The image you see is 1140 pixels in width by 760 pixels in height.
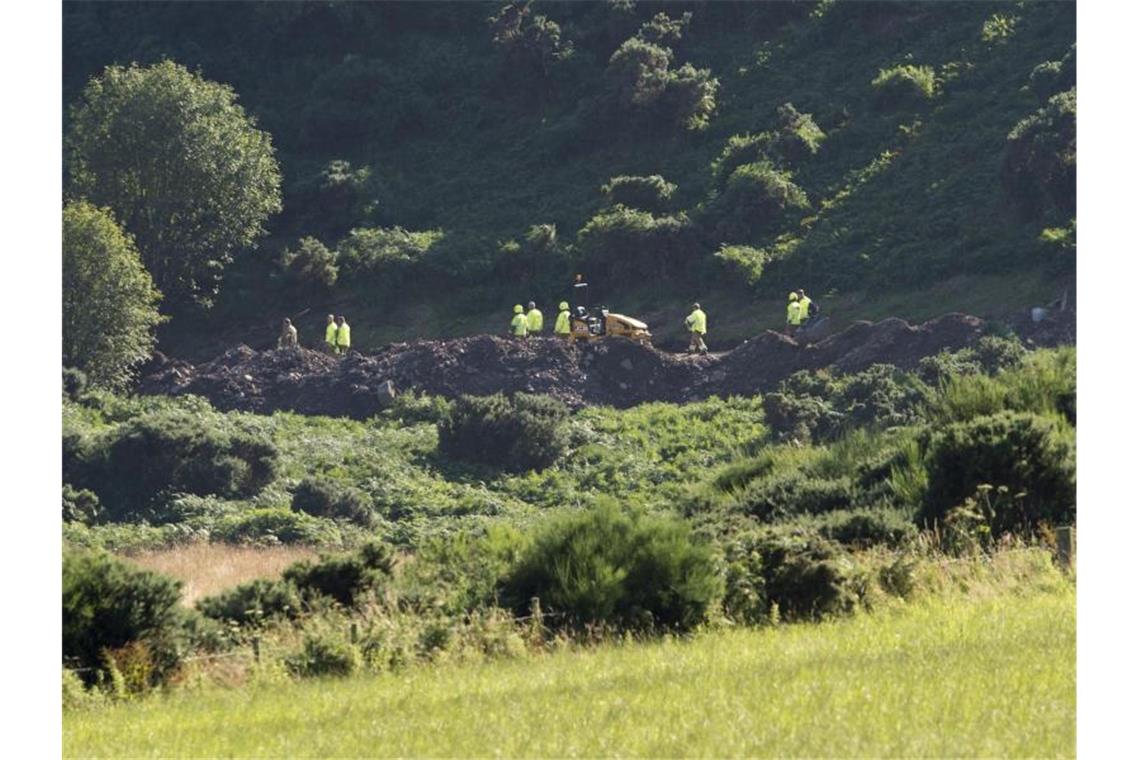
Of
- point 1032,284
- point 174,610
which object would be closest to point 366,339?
point 1032,284

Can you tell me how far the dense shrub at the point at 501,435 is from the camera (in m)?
42.5

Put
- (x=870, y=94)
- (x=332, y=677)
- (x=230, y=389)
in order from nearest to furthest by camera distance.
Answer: (x=332, y=677) < (x=230, y=389) < (x=870, y=94)

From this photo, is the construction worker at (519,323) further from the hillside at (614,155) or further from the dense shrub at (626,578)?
the dense shrub at (626,578)

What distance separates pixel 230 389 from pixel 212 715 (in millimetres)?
36062

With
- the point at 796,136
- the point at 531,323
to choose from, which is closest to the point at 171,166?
the point at 531,323

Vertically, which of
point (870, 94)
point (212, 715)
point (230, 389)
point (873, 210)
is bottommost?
point (212, 715)

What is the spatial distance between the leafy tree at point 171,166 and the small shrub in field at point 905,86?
65.4 feet

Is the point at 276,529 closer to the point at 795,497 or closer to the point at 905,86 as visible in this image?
the point at 795,497

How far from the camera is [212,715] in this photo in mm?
14773

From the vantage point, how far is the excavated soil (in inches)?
1859

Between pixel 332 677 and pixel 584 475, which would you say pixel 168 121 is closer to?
pixel 584 475

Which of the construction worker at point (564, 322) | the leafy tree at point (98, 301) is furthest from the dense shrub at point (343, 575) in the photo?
the leafy tree at point (98, 301)

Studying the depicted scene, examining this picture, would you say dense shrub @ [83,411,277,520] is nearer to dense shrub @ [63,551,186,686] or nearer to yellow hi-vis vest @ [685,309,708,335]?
yellow hi-vis vest @ [685,309,708,335]

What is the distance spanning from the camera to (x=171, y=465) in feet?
131
